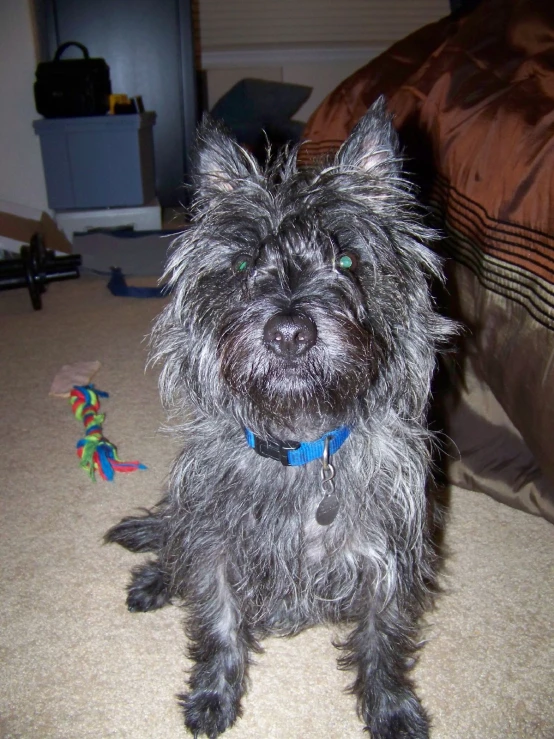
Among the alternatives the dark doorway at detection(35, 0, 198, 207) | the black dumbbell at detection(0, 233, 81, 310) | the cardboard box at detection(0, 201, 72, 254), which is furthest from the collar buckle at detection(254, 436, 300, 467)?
the dark doorway at detection(35, 0, 198, 207)

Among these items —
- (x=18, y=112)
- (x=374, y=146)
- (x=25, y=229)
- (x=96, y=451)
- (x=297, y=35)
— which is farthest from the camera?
(x=297, y=35)

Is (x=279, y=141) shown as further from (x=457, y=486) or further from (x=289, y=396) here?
(x=289, y=396)

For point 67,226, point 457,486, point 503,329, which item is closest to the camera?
point 503,329

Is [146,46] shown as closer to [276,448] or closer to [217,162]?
[217,162]

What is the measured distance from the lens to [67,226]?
4.82 meters

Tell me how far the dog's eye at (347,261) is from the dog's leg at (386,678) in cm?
76

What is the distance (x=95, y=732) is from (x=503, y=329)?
1.42 metres

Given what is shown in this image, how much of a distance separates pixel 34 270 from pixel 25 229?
2.76 feet

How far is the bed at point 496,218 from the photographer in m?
1.60

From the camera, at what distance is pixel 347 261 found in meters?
1.29

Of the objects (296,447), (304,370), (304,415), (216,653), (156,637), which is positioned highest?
(304,370)

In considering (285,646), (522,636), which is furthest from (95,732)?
(522,636)

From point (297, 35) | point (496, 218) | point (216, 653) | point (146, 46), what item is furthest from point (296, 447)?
point (297, 35)

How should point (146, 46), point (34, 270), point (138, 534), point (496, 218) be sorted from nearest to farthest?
1. point (496, 218)
2. point (138, 534)
3. point (34, 270)
4. point (146, 46)
